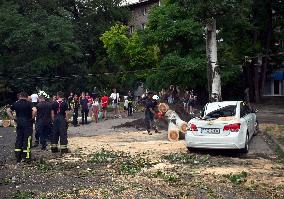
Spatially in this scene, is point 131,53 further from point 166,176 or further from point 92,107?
point 166,176

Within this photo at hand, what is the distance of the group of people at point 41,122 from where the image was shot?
474 inches

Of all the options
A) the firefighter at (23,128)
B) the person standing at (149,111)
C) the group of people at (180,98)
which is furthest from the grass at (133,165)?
the group of people at (180,98)

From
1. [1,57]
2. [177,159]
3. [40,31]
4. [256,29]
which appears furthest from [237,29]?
[177,159]

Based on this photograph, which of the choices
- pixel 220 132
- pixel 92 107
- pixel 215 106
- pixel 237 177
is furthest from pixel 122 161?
pixel 92 107

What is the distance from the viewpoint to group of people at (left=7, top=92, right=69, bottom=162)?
12.0m

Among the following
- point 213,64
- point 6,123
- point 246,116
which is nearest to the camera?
point 246,116

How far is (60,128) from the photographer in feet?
44.0

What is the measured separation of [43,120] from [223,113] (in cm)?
571

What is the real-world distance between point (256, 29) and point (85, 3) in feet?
72.9

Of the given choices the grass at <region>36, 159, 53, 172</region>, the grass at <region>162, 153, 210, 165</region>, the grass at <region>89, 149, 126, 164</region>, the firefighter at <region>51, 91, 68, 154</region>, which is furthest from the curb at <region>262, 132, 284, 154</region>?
the grass at <region>36, 159, 53, 172</region>

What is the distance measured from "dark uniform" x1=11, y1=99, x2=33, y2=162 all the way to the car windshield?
5063 mm

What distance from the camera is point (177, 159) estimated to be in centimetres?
1206

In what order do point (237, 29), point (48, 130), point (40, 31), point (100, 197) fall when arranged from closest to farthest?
point (100, 197)
point (48, 130)
point (237, 29)
point (40, 31)

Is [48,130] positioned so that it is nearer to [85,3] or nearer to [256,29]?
[256,29]
